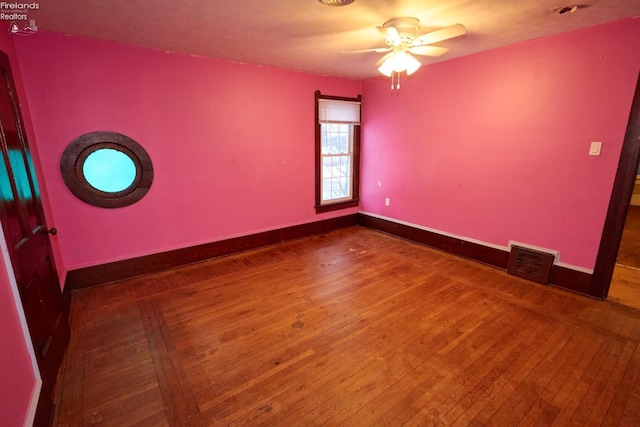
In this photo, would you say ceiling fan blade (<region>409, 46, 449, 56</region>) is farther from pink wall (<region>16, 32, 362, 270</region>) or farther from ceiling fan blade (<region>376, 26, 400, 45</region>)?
pink wall (<region>16, 32, 362, 270</region>)

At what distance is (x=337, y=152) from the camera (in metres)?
5.09

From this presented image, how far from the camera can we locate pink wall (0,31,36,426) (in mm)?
1321

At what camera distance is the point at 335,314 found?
271 centimetres

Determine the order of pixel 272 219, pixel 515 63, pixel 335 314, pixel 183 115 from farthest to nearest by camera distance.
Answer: pixel 272 219
pixel 183 115
pixel 515 63
pixel 335 314

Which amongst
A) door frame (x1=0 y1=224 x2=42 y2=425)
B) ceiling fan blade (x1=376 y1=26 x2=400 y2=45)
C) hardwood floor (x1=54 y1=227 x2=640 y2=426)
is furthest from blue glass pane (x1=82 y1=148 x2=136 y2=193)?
ceiling fan blade (x1=376 y1=26 x2=400 y2=45)

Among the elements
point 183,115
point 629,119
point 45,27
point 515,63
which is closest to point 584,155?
point 629,119

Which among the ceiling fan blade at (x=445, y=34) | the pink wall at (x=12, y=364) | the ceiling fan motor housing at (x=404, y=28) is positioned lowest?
the pink wall at (x=12, y=364)

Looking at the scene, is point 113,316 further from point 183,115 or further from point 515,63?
point 515,63

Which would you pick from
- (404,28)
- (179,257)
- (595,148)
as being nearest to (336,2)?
(404,28)

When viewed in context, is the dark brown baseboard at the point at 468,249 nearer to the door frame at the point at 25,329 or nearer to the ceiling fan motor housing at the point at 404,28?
the ceiling fan motor housing at the point at 404,28

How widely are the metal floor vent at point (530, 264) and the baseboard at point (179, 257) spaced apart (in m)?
2.73

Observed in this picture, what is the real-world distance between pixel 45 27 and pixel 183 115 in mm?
1282

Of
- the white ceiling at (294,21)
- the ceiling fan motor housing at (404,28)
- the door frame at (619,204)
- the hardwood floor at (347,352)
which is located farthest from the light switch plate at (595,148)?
the ceiling fan motor housing at (404,28)

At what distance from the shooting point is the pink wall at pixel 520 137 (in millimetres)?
2695
